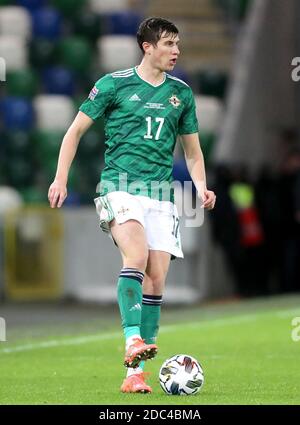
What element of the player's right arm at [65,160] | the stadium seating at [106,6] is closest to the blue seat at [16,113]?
the stadium seating at [106,6]

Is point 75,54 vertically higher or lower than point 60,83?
higher

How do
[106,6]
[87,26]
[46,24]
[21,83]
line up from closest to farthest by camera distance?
[21,83] → [46,24] → [87,26] → [106,6]

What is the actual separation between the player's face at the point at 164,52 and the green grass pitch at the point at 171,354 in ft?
6.66

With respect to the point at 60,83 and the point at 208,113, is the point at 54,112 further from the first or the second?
the point at 208,113

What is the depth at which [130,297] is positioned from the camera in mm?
8172

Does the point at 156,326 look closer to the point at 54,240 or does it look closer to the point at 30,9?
the point at 54,240

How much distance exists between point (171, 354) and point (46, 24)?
520 inches

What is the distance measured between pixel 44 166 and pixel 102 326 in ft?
24.1

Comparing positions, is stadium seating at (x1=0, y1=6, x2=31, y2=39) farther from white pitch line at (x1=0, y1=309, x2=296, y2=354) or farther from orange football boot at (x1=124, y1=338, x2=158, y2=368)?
orange football boot at (x1=124, y1=338, x2=158, y2=368)

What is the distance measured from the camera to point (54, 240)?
64.9ft

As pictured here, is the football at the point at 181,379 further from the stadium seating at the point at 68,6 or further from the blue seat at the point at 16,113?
the stadium seating at the point at 68,6

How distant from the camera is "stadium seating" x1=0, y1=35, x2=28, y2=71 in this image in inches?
870

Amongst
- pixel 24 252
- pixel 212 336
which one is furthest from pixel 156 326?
pixel 24 252

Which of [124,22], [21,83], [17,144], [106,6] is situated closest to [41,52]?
[21,83]
